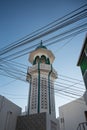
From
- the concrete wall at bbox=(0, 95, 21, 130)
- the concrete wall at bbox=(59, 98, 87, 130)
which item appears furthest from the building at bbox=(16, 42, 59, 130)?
the concrete wall at bbox=(59, 98, 87, 130)

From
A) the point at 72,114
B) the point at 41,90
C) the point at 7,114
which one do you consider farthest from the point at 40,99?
the point at 72,114

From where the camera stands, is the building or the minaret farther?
the minaret

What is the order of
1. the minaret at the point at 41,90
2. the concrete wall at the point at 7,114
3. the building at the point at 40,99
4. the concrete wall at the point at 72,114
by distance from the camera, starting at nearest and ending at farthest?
the concrete wall at the point at 7,114 → the building at the point at 40,99 → the minaret at the point at 41,90 → the concrete wall at the point at 72,114

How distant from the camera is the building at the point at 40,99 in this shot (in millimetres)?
9438

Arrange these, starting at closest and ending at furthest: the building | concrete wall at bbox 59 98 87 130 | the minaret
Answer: the building → the minaret → concrete wall at bbox 59 98 87 130

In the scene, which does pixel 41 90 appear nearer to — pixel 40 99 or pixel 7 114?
pixel 40 99

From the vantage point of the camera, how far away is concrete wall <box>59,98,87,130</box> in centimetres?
1181

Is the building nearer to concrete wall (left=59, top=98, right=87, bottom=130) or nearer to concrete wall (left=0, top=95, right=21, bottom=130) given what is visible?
concrete wall (left=0, top=95, right=21, bottom=130)

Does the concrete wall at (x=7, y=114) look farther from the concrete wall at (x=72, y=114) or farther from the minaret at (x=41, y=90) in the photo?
the concrete wall at (x=72, y=114)

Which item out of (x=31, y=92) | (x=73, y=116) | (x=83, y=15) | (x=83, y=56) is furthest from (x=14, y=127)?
(x=83, y=15)

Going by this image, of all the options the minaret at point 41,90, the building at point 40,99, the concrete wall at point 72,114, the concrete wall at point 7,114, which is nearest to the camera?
the concrete wall at point 7,114

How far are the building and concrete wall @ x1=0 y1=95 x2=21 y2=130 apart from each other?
1.67 feet

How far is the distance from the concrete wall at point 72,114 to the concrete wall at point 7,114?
19.0ft

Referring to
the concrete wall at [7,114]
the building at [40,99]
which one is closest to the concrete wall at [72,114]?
the building at [40,99]
